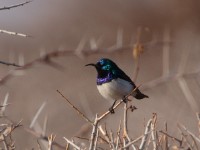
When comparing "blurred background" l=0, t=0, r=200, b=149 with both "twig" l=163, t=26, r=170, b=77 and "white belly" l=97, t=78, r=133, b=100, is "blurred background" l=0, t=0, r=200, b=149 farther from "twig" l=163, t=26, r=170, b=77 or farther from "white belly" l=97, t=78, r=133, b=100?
"white belly" l=97, t=78, r=133, b=100

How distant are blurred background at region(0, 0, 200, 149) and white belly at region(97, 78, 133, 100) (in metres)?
1.54

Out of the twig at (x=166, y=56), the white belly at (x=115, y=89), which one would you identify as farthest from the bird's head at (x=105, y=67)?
the twig at (x=166, y=56)

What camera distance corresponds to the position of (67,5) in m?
25.6

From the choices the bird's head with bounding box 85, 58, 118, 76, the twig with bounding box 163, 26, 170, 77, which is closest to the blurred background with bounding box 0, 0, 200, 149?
the twig with bounding box 163, 26, 170, 77

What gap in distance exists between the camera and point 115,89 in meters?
6.92

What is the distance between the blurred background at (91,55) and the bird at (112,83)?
1419 millimetres

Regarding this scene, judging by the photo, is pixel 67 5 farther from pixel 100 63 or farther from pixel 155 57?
pixel 100 63

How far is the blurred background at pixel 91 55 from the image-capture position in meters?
12.5

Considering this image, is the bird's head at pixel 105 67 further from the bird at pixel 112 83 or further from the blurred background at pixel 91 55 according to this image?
the blurred background at pixel 91 55

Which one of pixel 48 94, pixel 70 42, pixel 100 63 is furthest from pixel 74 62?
pixel 100 63

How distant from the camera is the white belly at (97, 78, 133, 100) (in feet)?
22.6

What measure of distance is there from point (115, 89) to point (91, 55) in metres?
10.2

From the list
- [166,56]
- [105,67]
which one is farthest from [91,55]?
[105,67]

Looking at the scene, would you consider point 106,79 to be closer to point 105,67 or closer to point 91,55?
point 105,67
